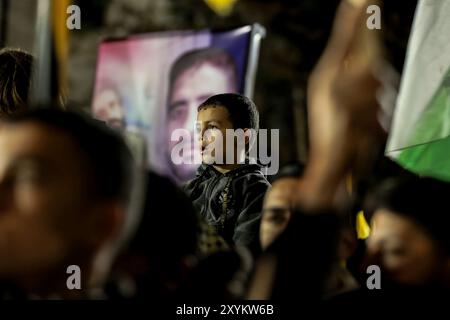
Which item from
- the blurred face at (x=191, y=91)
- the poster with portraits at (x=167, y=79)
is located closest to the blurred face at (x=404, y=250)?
the poster with portraits at (x=167, y=79)

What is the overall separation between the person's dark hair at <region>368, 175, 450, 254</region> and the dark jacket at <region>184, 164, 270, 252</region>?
41 centimetres

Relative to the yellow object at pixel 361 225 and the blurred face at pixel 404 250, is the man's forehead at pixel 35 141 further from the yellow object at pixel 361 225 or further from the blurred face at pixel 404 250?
the yellow object at pixel 361 225

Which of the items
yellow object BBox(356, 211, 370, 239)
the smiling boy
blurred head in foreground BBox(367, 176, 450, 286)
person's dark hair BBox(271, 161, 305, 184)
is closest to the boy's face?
the smiling boy

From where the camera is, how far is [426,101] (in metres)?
3.03

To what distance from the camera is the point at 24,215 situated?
5.32 feet

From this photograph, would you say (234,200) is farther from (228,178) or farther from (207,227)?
(207,227)

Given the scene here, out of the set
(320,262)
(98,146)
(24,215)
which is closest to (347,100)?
(320,262)

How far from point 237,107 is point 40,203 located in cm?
135

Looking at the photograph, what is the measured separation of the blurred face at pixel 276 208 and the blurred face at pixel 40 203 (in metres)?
0.70

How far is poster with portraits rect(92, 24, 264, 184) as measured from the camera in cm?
396

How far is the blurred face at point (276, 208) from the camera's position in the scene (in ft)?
7.38

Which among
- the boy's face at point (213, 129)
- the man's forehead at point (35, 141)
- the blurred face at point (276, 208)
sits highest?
the man's forehead at point (35, 141)

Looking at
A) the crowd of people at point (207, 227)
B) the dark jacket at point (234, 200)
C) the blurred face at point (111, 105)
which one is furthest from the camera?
the blurred face at point (111, 105)
